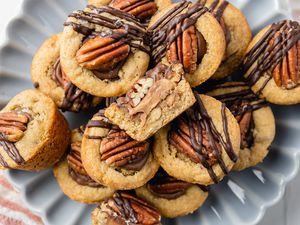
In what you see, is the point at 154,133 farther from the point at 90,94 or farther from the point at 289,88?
the point at 289,88

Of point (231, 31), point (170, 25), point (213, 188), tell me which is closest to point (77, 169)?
point (213, 188)

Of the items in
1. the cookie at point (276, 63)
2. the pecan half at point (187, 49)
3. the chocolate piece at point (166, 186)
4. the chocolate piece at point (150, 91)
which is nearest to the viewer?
the chocolate piece at point (150, 91)

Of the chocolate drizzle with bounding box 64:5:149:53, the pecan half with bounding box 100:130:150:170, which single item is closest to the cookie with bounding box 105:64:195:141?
the pecan half with bounding box 100:130:150:170

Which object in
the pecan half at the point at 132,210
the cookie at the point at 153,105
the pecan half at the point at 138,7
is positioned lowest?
the pecan half at the point at 132,210

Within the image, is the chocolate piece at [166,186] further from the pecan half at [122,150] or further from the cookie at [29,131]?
the cookie at [29,131]

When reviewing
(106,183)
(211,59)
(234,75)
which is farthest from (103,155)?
(234,75)

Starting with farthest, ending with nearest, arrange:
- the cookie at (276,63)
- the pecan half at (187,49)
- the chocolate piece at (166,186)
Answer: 1. the chocolate piece at (166,186)
2. the cookie at (276,63)
3. the pecan half at (187,49)

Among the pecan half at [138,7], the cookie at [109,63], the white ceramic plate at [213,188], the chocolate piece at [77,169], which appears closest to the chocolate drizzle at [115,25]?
the cookie at [109,63]
